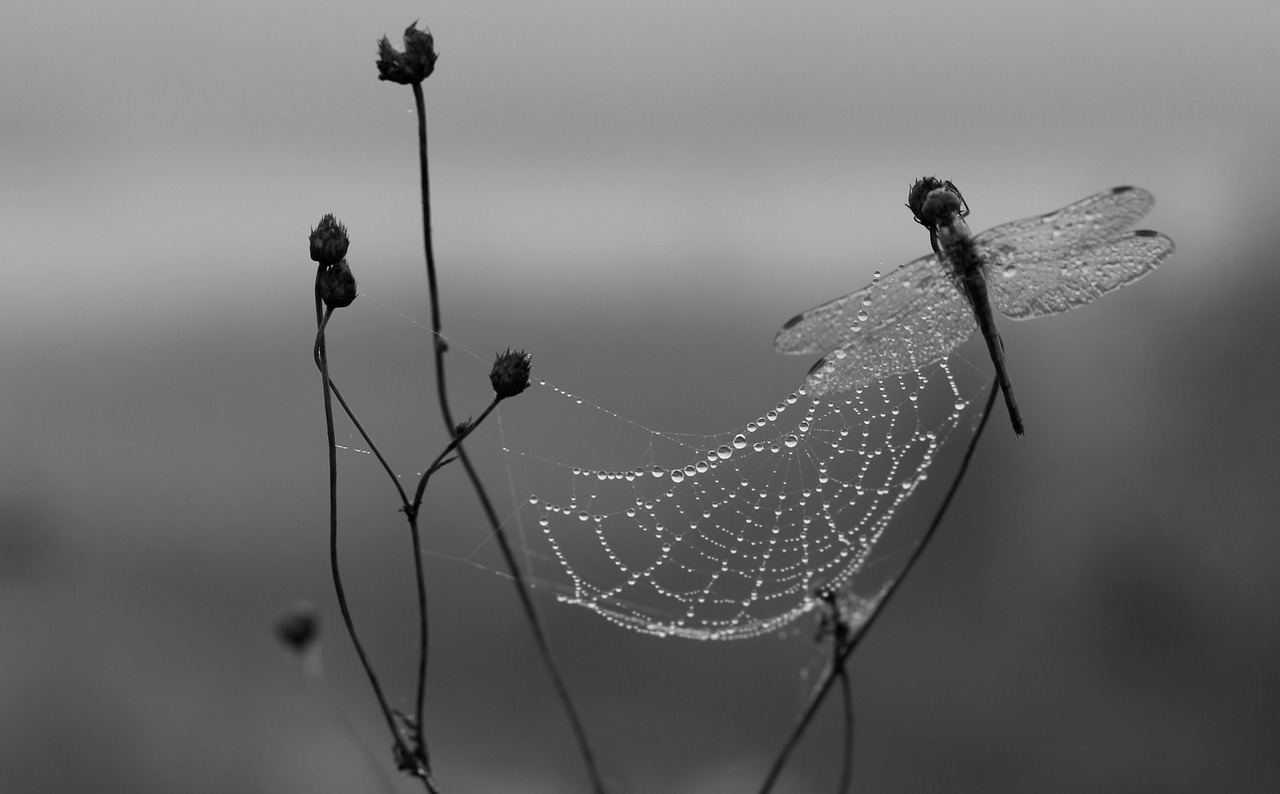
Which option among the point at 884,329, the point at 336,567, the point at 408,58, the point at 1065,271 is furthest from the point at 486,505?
the point at 1065,271

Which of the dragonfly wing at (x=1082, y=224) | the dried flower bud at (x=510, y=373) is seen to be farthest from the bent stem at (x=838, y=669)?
the dragonfly wing at (x=1082, y=224)

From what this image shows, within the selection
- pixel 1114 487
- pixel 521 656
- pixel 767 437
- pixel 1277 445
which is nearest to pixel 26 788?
pixel 521 656

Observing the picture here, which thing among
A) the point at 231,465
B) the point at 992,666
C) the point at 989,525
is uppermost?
the point at 231,465

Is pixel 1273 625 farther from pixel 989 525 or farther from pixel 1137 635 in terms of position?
pixel 989 525

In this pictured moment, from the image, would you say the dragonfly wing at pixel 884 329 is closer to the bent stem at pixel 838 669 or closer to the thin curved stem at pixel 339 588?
the bent stem at pixel 838 669

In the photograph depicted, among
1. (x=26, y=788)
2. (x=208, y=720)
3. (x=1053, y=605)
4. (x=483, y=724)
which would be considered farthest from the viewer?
(x=1053, y=605)

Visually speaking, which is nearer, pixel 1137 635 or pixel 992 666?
pixel 1137 635

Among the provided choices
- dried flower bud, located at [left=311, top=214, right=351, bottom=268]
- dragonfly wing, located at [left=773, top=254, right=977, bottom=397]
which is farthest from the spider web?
dried flower bud, located at [left=311, top=214, right=351, bottom=268]

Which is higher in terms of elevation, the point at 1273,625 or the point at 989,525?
the point at 989,525

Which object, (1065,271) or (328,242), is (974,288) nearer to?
(1065,271)
